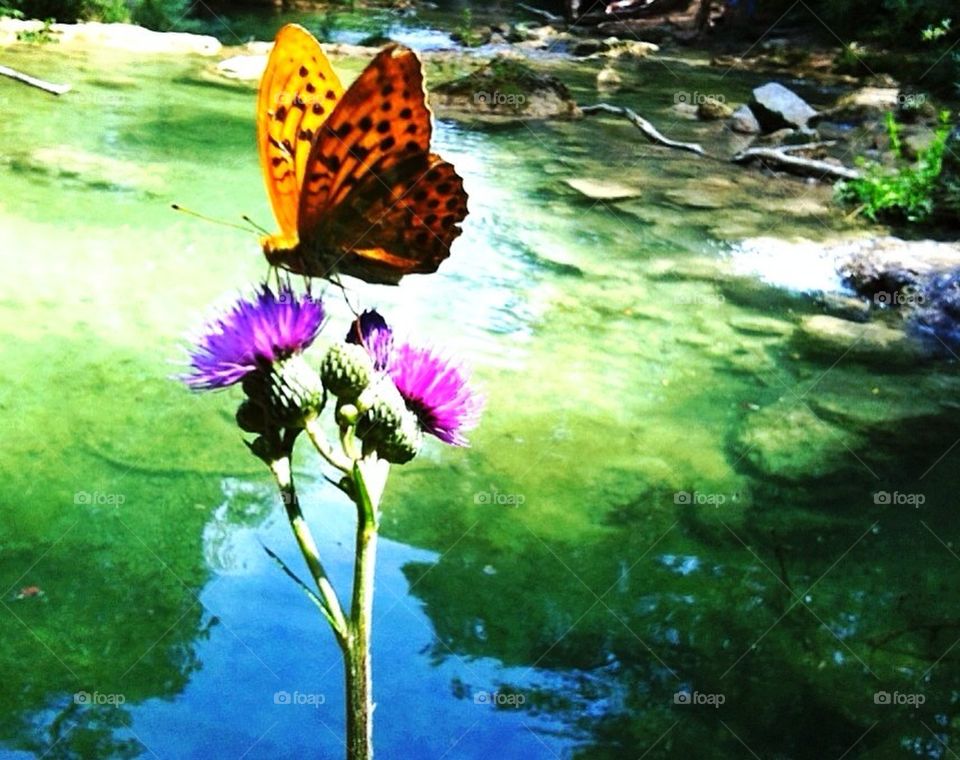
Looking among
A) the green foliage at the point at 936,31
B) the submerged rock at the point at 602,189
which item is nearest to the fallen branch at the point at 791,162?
the submerged rock at the point at 602,189

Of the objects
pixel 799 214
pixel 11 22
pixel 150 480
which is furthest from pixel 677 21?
pixel 150 480

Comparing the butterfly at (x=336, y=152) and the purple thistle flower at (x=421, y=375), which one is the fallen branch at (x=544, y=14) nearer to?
the butterfly at (x=336, y=152)

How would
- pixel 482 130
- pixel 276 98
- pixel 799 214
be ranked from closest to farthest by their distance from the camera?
pixel 276 98 → pixel 799 214 → pixel 482 130

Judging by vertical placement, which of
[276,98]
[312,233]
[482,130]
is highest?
[276,98]

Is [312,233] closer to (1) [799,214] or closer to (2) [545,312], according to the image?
(2) [545,312]

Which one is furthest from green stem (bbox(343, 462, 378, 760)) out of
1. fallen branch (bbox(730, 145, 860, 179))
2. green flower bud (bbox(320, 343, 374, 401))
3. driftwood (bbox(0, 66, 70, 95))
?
fallen branch (bbox(730, 145, 860, 179))

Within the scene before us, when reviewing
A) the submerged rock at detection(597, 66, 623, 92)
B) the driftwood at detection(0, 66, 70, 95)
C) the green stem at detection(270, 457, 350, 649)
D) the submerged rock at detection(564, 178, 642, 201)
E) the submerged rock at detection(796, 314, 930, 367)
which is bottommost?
the submerged rock at detection(597, 66, 623, 92)

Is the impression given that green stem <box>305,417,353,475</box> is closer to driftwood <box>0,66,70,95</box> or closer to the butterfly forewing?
the butterfly forewing
